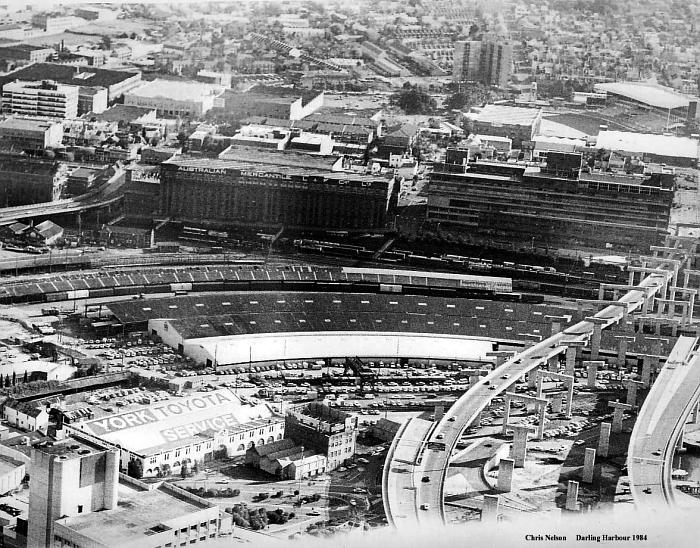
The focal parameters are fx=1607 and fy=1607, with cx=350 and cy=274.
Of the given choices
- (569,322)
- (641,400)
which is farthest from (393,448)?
(569,322)

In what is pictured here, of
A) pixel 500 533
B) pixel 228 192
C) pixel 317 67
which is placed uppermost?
pixel 317 67

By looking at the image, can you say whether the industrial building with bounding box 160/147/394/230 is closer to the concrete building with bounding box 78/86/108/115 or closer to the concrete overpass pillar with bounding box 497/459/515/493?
the concrete building with bounding box 78/86/108/115

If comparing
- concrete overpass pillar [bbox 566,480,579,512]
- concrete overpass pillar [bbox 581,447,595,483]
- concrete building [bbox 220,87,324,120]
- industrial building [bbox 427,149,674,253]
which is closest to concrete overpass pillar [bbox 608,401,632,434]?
concrete overpass pillar [bbox 581,447,595,483]

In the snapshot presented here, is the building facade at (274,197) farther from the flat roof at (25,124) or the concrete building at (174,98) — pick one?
the flat roof at (25,124)

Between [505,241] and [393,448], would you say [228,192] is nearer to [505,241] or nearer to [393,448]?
[505,241]

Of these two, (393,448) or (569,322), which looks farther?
(569,322)

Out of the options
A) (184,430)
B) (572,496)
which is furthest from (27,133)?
(572,496)

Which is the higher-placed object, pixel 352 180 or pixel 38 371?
pixel 352 180
